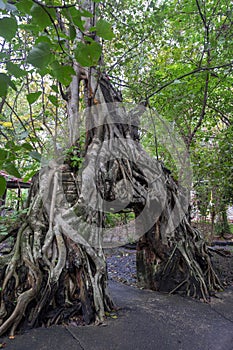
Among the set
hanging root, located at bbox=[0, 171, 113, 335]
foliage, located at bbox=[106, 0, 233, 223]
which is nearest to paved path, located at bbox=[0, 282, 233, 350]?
hanging root, located at bbox=[0, 171, 113, 335]

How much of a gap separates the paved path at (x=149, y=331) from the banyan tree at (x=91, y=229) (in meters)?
0.15

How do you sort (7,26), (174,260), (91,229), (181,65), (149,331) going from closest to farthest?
(7,26) → (149,331) → (91,229) → (174,260) → (181,65)

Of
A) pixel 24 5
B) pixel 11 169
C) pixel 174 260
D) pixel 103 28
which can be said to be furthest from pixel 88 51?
pixel 174 260

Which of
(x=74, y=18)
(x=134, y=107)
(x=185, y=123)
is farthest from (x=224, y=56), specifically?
(x=74, y=18)

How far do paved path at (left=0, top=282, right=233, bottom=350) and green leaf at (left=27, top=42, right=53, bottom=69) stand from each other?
6.01 feet

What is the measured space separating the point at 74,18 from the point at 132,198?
2669 mm

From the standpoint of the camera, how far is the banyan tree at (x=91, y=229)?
2178 millimetres

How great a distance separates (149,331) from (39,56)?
2177 mm

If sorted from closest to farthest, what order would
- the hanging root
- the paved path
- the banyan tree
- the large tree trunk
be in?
the paved path
the hanging root
the banyan tree
the large tree trunk

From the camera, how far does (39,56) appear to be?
66 centimetres

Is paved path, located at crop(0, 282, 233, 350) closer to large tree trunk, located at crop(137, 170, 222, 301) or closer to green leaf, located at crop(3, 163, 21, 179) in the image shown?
large tree trunk, located at crop(137, 170, 222, 301)

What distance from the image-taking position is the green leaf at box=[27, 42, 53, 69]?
656 millimetres

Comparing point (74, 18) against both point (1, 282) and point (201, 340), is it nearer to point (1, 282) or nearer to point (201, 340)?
point (1, 282)

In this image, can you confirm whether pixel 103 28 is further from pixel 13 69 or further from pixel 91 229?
pixel 91 229
